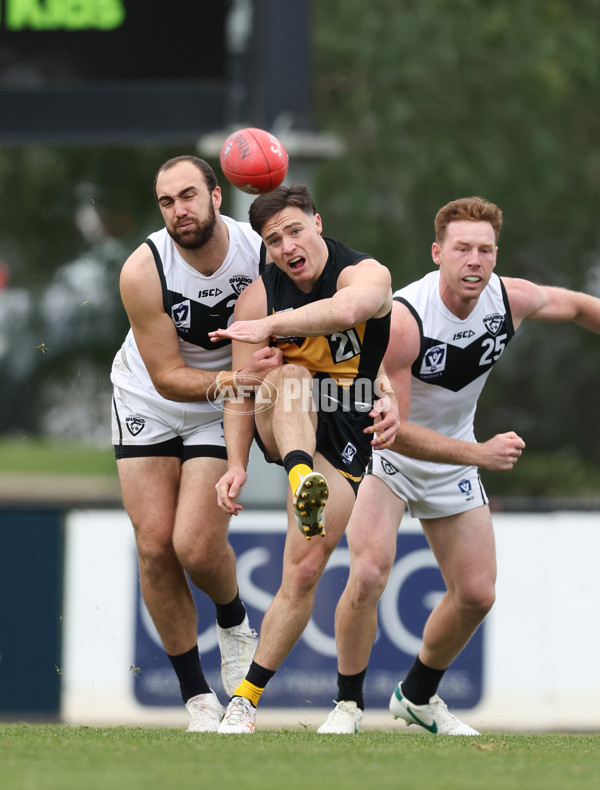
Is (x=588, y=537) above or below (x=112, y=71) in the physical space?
below

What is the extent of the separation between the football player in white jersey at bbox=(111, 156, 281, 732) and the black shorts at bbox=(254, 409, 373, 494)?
395 millimetres

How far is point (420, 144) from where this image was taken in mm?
18312

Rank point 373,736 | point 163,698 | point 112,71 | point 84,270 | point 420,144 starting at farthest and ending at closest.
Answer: point 420,144 < point 84,270 < point 112,71 < point 163,698 < point 373,736

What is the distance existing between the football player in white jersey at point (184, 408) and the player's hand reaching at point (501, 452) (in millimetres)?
1130

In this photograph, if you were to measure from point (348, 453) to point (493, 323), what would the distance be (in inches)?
42.6

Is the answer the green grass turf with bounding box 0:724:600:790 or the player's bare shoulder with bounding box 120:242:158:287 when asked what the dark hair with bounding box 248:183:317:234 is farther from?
the green grass turf with bounding box 0:724:600:790

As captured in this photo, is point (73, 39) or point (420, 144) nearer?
point (73, 39)

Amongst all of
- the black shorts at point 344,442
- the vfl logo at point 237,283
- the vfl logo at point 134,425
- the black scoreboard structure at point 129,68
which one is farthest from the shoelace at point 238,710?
the black scoreboard structure at point 129,68

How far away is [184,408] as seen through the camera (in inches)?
251

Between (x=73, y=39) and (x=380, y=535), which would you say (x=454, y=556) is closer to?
(x=380, y=535)

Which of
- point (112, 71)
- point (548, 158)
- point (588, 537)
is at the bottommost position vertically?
point (588, 537)

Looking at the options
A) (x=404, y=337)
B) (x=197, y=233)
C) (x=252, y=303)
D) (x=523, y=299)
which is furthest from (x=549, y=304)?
(x=197, y=233)

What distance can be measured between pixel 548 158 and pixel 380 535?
1316 cm

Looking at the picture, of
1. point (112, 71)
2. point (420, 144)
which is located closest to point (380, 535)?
point (112, 71)
